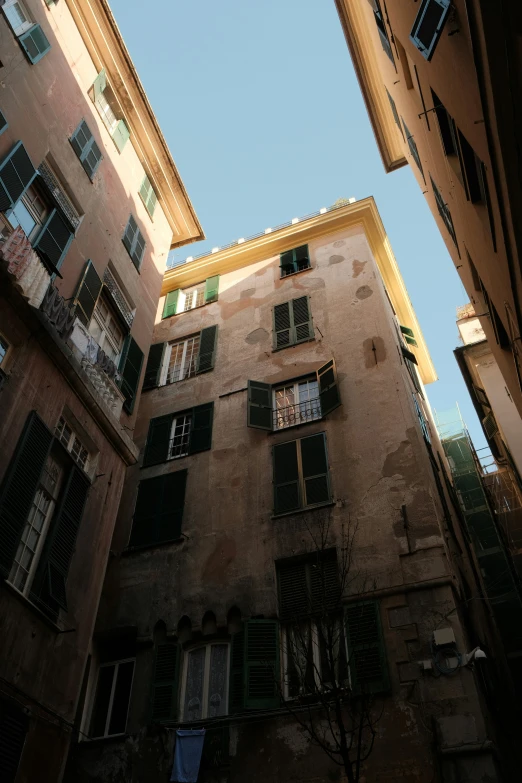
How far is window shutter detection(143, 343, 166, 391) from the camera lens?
18953 mm

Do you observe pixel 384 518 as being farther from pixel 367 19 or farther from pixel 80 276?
pixel 367 19

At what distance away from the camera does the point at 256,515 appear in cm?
1399

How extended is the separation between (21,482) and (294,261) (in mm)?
13734

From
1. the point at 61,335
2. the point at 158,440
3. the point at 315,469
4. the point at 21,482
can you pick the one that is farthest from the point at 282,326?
the point at 21,482

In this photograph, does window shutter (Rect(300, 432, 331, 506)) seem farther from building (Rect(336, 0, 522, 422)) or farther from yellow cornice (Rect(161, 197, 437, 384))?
yellow cornice (Rect(161, 197, 437, 384))

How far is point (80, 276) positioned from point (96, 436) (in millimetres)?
3363

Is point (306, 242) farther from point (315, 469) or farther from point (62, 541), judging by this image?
point (62, 541)

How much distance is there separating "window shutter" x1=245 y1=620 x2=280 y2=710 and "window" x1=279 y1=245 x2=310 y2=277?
468 inches

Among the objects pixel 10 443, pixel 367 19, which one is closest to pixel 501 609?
pixel 10 443

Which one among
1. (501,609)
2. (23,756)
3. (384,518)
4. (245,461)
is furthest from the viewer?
(501,609)

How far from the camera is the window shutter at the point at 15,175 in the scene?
34.5 feet

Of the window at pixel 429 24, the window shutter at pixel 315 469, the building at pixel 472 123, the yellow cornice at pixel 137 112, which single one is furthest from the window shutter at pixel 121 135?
the window at pixel 429 24

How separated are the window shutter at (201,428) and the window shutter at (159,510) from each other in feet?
2.79

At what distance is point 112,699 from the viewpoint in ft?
40.3
